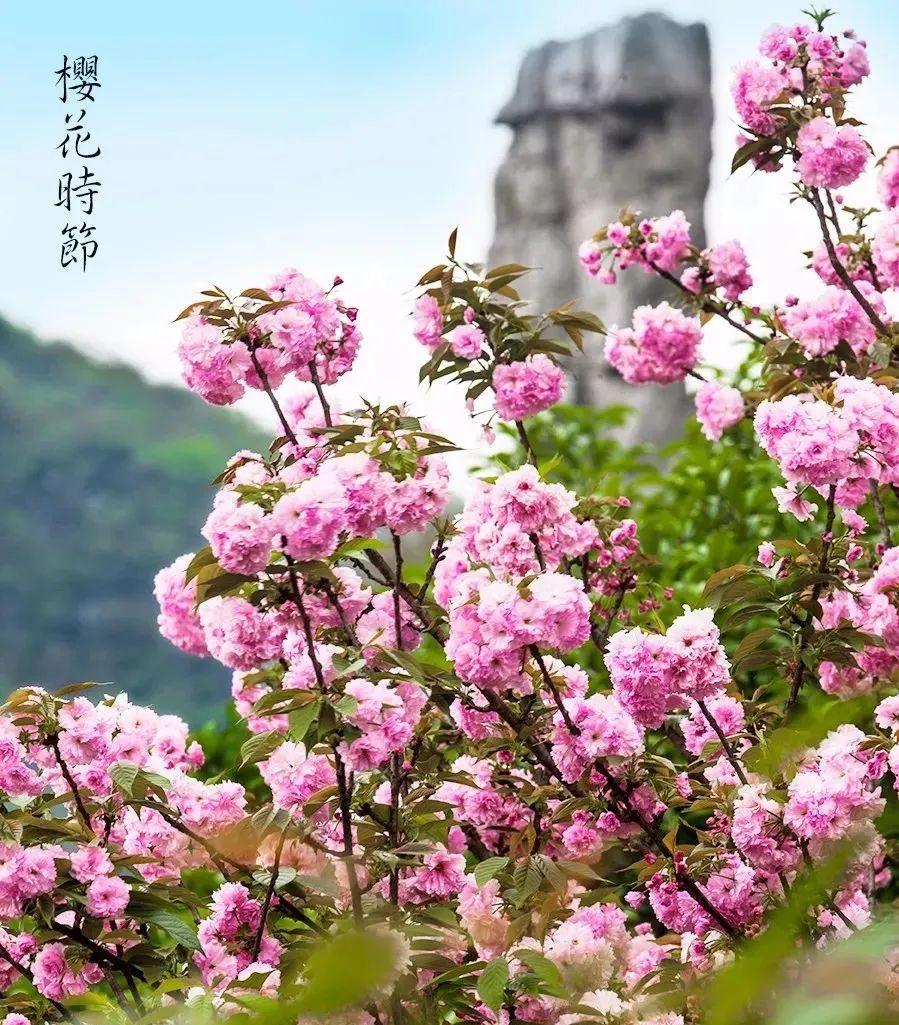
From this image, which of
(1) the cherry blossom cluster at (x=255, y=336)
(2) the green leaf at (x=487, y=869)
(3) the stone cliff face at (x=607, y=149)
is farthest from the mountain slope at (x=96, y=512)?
(2) the green leaf at (x=487, y=869)

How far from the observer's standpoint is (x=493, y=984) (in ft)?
4.96

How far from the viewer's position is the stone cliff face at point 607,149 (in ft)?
28.4

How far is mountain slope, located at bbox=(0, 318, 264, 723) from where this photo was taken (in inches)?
392

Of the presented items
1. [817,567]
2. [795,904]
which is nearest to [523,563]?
[817,567]

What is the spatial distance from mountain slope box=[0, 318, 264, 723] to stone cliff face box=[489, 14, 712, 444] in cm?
339

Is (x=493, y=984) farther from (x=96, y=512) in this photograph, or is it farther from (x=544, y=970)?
(x=96, y=512)

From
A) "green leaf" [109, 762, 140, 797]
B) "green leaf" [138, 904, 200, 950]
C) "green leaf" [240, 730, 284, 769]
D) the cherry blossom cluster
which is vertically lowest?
"green leaf" [138, 904, 200, 950]

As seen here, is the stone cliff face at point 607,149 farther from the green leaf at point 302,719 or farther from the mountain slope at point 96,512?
the green leaf at point 302,719

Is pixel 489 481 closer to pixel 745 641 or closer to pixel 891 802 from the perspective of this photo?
pixel 745 641

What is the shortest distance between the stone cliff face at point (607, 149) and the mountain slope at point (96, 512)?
3391 mm

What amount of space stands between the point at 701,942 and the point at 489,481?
2.30 ft

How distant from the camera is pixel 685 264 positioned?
8.85 feet

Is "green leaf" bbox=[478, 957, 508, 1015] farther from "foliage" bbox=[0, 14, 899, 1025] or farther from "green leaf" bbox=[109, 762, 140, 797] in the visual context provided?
"green leaf" bbox=[109, 762, 140, 797]

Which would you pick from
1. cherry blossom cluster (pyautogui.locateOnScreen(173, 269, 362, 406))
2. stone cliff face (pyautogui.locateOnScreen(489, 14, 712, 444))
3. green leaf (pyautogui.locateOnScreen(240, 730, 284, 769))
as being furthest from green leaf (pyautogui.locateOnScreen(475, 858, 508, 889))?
stone cliff face (pyautogui.locateOnScreen(489, 14, 712, 444))
